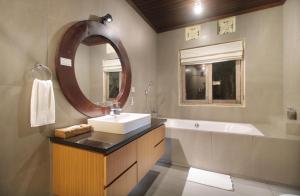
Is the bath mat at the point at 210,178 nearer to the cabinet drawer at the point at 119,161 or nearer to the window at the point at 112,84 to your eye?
the cabinet drawer at the point at 119,161

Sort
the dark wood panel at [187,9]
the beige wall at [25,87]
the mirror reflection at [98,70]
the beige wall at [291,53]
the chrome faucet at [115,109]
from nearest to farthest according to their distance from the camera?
the beige wall at [25,87] < the mirror reflection at [98,70] < the chrome faucet at [115,109] < the beige wall at [291,53] < the dark wood panel at [187,9]

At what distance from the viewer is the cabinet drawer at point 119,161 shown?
1.12 meters

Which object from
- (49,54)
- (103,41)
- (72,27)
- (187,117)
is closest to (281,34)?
(187,117)

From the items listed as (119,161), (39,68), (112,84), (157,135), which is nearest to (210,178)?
(157,135)

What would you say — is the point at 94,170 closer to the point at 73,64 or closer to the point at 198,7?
the point at 73,64

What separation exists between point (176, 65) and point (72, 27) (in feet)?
8.06

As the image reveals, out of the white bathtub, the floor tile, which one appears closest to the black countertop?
the white bathtub

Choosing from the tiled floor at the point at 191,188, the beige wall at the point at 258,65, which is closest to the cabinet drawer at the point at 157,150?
the tiled floor at the point at 191,188

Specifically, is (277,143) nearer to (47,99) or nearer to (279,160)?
(279,160)

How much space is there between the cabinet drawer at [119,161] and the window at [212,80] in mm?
2389

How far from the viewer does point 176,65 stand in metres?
3.60

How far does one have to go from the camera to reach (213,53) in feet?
10.4

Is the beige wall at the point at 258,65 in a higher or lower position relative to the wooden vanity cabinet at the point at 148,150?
higher

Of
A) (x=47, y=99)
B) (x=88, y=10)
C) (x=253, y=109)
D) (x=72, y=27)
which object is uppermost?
(x=88, y=10)
